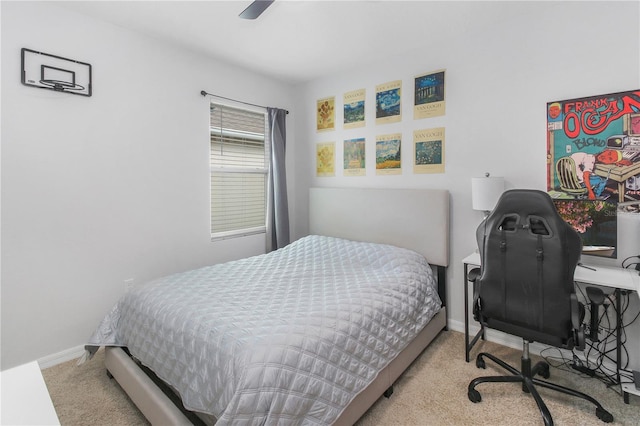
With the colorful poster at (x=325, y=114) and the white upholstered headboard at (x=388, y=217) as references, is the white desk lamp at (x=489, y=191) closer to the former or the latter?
the white upholstered headboard at (x=388, y=217)

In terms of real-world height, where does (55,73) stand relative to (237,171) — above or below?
above

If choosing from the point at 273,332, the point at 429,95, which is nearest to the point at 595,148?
the point at 429,95

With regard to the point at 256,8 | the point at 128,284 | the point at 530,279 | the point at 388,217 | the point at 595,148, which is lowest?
the point at 128,284

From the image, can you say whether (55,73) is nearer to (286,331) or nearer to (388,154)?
(286,331)

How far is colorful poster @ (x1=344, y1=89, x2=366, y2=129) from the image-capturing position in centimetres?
337

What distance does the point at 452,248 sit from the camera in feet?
9.35

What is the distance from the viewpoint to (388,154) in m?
3.20

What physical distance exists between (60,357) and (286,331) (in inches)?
80.1

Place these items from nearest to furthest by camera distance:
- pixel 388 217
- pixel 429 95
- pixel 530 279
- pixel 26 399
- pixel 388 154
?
pixel 26 399, pixel 530 279, pixel 429 95, pixel 388 217, pixel 388 154

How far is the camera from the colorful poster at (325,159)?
367 cm

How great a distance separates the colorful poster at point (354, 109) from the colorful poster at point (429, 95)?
588 mm

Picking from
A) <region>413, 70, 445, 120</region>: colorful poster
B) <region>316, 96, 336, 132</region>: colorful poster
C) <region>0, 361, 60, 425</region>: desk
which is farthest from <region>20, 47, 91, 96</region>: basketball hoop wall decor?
<region>413, 70, 445, 120</region>: colorful poster

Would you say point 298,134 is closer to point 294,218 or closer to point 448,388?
point 294,218

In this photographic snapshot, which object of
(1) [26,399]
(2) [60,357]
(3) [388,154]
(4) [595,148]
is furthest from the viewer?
(3) [388,154]
